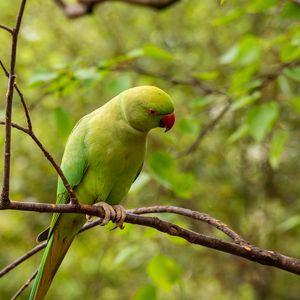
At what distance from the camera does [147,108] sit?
189 cm

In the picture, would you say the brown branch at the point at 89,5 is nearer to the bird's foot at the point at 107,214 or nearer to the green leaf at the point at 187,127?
the green leaf at the point at 187,127

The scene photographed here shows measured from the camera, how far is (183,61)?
4.93 metres

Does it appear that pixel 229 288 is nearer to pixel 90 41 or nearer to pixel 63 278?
pixel 63 278

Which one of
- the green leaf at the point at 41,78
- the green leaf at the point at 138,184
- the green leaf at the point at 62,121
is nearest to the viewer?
the green leaf at the point at 41,78

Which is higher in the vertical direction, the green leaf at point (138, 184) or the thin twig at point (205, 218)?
the thin twig at point (205, 218)

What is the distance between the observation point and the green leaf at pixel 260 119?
7.96 ft

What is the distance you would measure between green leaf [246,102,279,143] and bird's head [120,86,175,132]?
662mm

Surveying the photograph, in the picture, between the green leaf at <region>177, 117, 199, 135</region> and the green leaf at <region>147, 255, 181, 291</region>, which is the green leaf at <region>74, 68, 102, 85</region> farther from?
the green leaf at <region>147, 255, 181, 291</region>

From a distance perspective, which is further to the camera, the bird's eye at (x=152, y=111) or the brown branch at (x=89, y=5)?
the brown branch at (x=89, y=5)

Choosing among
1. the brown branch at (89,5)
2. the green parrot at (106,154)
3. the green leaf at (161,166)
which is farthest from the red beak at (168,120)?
the brown branch at (89,5)

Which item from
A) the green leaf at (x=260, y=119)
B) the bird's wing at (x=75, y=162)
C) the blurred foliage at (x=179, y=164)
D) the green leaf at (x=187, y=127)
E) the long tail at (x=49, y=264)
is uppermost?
the bird's wing at (x=75, y=162)

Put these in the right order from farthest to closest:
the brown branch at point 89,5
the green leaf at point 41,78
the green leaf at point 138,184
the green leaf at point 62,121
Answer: the brown branch at point 89,5 → the green leaf at point 62,121 → the green leaf at point 138,184 → the green leaf at point 41,78

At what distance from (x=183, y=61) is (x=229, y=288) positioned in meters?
2.15

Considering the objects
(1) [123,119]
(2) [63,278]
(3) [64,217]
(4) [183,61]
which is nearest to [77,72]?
(1) [123,119]
